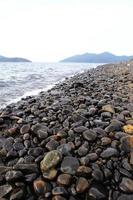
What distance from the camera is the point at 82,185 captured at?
354cm

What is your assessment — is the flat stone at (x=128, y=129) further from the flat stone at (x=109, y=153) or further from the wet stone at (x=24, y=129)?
the wet stone at (x=24, y=129)

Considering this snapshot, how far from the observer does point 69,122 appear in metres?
5.39

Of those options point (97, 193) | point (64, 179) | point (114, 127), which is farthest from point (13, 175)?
point (114, 127)

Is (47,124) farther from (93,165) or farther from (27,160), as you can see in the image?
(93,165)

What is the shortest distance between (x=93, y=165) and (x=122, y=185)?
1.59ft

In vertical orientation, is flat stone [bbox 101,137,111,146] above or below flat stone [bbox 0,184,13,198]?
above

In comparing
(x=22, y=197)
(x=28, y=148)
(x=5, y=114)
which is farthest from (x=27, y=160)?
(x=5, y=114)

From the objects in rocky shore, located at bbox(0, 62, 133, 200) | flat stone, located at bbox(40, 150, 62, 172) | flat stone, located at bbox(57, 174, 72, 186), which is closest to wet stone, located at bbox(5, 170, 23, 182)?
rocky shore, located at bbox(0, 62, 133, 200)

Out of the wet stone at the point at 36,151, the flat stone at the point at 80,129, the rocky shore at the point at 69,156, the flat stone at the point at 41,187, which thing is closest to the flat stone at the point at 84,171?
the rocky shore at the point at 69,156

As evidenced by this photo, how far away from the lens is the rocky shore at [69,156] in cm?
354

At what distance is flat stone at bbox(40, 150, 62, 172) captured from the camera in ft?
12.8

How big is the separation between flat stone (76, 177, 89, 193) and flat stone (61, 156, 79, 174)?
201mm

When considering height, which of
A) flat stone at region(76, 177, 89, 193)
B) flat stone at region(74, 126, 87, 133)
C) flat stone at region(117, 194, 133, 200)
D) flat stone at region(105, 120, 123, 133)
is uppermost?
flat stone at region(105, 120, 123, 133)

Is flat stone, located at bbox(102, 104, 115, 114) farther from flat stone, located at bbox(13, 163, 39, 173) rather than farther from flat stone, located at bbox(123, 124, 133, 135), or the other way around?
flat stone, located at bbox(13, 163, 39, 173)
